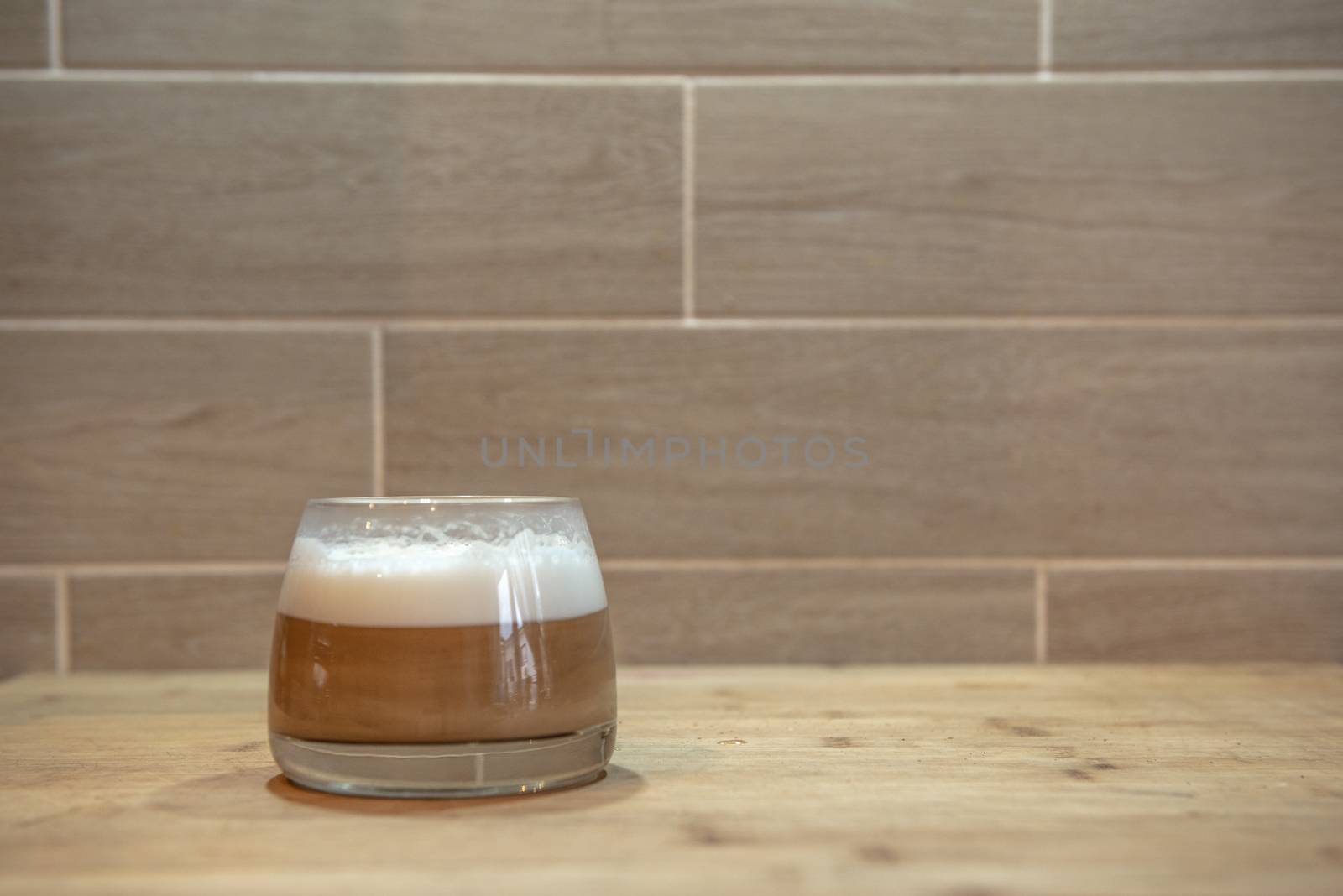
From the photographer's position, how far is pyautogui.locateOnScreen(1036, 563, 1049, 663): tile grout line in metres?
0.94

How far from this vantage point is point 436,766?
49cm

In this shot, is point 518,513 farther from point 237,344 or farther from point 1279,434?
point 1279,434

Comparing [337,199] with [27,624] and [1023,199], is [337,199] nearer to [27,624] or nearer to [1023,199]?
[27,624]

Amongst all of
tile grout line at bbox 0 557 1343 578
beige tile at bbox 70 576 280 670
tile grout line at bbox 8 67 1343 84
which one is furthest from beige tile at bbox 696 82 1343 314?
beige tile at bbox 70 576 280 670

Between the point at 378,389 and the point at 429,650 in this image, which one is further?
the point at 378,389

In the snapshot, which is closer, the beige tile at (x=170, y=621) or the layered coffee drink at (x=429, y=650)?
the layered coffee drink at (x=429, y=650)

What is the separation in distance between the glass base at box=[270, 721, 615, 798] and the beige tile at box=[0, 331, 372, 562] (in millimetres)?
439

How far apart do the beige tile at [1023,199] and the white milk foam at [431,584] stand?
471mm

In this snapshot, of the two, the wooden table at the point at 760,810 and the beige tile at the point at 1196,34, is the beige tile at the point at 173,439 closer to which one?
the wooden table at the point at 760,810

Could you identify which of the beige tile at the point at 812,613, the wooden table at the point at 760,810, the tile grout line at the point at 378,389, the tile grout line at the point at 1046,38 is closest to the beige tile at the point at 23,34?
the tile grout line at the point at 378,389

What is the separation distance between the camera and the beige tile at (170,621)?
0.92 meters

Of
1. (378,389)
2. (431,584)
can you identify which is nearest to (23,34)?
(378,389)

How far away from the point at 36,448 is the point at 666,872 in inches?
28.7

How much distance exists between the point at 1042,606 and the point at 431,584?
2.02 feet
